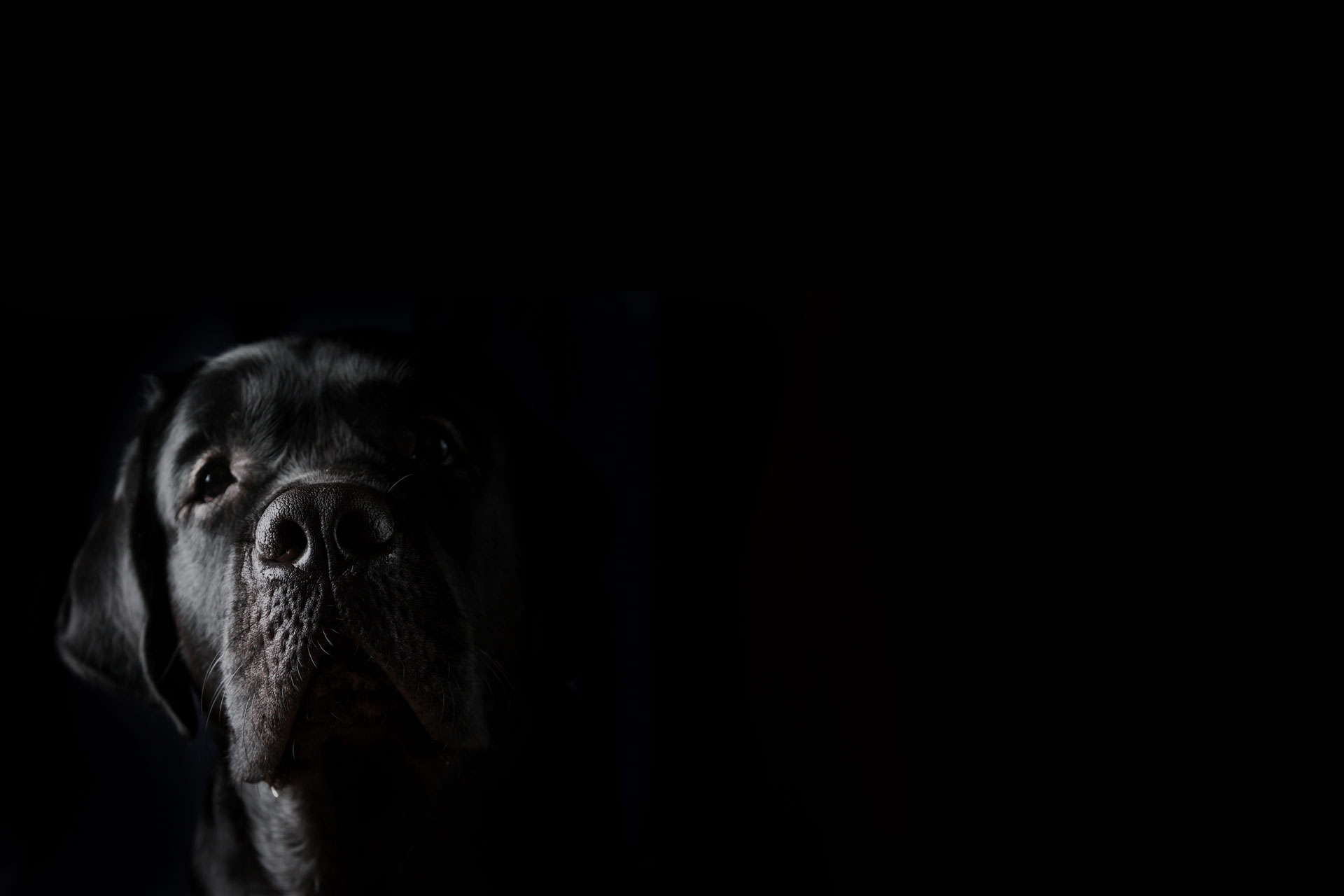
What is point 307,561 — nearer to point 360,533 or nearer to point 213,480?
point 360,533

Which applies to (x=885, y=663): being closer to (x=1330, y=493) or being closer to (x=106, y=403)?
(x=1330, y=493)

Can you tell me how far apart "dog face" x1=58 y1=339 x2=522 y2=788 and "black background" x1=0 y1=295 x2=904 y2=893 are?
0.13 feet

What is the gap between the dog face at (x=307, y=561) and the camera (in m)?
0.77

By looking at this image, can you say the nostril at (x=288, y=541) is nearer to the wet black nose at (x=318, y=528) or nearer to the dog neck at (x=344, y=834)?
the wet black nose at (x=318, y=528)

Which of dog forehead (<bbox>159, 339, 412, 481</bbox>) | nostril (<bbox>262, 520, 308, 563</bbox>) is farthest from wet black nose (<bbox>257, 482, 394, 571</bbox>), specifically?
dog forehead (<bbox>159, 339, 412, 481</bbox>)

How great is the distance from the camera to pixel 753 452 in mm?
Answer: 988

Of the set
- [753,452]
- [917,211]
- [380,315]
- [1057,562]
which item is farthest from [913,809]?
[380,315]

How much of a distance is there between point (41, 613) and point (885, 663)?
0.89 m

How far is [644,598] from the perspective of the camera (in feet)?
3.08

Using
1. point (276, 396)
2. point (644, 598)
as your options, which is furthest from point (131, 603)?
point (644, 598)

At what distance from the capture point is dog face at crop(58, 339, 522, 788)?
77 centimetres

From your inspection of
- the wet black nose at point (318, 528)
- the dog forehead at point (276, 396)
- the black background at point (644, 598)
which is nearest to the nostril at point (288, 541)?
the wet black nose at point (318, 528)

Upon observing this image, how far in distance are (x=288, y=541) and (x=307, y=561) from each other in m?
0.02

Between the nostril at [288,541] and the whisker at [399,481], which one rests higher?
the whisker at [399,481]
